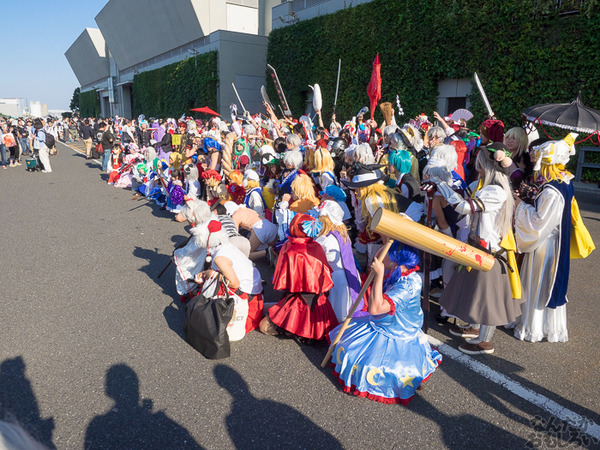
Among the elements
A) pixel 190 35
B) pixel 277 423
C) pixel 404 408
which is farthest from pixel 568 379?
pixel 190 35

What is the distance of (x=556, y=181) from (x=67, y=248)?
22.3ft

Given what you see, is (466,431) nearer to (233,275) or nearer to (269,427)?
(269,427)

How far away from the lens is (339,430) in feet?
9.34

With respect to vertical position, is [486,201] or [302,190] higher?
[486,201]

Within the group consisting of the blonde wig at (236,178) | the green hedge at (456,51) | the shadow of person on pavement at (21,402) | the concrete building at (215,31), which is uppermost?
the concrete building at (215,31)

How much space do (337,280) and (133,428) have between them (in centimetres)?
212

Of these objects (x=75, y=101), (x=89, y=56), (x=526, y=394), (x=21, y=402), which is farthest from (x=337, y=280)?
(x=75, y=101)

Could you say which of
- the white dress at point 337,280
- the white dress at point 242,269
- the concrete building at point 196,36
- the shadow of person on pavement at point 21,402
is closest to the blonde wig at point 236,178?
the white dress at point 242,269

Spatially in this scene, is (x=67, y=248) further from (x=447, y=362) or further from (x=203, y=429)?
(x=447, y=362)

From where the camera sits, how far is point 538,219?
362 cm

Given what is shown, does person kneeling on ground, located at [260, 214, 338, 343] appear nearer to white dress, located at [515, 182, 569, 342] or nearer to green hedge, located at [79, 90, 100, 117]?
white dress, located at [515, 182, 569, 342]

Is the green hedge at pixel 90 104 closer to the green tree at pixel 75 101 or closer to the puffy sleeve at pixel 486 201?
the green tree at pixel 75 101

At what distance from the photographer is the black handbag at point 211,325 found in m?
3.63

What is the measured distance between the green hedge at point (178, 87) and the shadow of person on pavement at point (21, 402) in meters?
27.3
